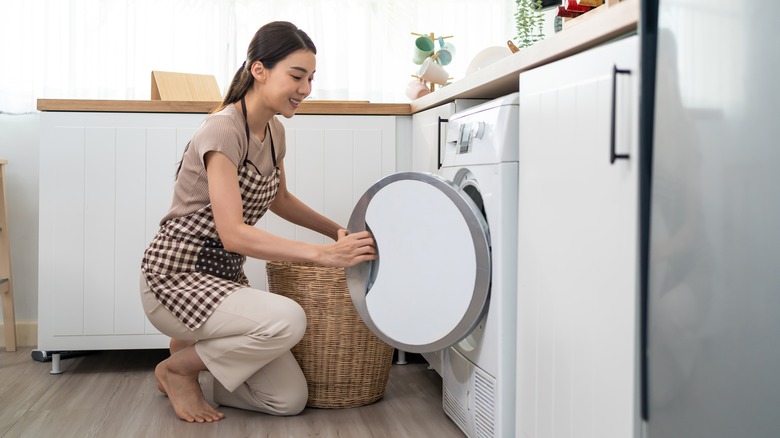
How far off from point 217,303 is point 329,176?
2.52ft

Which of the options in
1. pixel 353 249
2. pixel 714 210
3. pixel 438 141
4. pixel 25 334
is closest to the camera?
pixel 714 210

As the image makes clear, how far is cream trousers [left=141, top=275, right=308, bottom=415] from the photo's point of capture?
2.00 m

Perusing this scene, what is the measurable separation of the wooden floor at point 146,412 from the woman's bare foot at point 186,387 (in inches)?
1.4

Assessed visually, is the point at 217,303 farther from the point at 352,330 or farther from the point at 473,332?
the point at 473,332

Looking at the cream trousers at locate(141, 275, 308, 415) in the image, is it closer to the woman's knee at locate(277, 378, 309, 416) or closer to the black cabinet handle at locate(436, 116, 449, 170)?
the woman's knee at locate(277, 378, 309, 416)

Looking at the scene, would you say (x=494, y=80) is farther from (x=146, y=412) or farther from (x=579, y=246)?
(x=146, y=412)

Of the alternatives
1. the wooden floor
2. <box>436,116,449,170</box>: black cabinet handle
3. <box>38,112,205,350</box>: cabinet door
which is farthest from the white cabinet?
<box>436,116,449,170</box>: black cabinet handle

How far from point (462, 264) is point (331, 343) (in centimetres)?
64

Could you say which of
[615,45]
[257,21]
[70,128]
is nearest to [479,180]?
[615,45]

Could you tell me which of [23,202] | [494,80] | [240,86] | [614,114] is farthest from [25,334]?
[614,114]

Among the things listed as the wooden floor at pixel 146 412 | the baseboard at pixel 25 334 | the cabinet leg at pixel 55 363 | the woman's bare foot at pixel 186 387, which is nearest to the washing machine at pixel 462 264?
the wooden floor at pixel 146 412

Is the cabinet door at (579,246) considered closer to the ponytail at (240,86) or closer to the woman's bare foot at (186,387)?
the ponytail at (240,86)

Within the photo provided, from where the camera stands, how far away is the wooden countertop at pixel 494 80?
123cm

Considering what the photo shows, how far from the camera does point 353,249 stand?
1.78 metres
